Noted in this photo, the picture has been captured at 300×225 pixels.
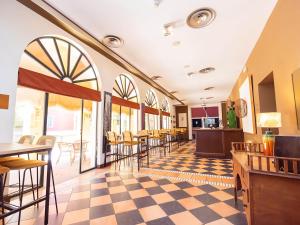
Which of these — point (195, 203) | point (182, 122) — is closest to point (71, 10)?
point (195, 203)

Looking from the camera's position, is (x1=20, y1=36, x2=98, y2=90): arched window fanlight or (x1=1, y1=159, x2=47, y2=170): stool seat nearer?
(x1=1, y1=159, x2=47, y2=170): stool seat

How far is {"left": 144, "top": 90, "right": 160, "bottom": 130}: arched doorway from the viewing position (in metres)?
8.41

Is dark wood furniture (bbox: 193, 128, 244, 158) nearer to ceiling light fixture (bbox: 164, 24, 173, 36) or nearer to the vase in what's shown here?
ceiling light fixture (bbox: 164, 24, 173, 36)

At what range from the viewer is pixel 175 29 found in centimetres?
389

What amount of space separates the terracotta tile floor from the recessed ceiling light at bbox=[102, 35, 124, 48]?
348 centimetres

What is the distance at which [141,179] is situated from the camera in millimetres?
3553

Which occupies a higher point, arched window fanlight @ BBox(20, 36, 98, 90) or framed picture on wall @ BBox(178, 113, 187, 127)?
arched window fanlight @ BBox(20, 36, 98, 90)

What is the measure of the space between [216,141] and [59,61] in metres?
5.54

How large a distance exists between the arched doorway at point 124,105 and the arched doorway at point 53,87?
46.0 inches

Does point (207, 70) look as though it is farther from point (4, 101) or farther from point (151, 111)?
point (4, 101)

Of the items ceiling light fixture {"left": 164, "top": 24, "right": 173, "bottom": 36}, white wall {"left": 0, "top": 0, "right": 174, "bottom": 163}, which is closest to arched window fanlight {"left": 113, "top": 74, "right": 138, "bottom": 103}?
ceiling light fixture {"left": 164, "top": 24, "right": 173, "bottom": 36}

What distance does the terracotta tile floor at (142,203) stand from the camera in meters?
2.00

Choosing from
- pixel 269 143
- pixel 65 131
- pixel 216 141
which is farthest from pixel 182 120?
pixel 269 143

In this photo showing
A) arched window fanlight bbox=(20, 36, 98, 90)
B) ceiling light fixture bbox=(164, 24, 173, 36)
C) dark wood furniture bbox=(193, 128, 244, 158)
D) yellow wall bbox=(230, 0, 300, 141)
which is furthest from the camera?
dark wood furniture bbox=(193, 128, 244, 158)
